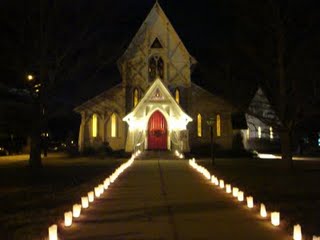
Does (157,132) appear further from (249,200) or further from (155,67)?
(249,200)

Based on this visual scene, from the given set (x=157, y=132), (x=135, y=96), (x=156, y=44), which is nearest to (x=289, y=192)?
(x=157, y=132)

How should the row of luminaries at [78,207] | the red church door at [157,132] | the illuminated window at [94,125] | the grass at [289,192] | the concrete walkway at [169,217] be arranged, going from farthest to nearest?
the illuminated window at [94,125]
the red church door at [157,132]
the grass at [289,192]
the concrete walkway at [169,217]
the row of luminaries at [78,207]

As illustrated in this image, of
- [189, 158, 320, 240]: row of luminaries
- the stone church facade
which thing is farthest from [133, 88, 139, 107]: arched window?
[189, 158, 320, 240]: row of luminaries

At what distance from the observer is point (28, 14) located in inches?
1096

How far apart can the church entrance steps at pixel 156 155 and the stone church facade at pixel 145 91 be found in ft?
5.44

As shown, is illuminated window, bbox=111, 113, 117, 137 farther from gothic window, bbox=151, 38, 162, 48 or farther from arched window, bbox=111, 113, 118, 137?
gothic window, bbox=151, 38, 162, 48

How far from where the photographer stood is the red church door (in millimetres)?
42031

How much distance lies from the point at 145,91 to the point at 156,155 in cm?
595

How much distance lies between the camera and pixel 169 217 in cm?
1221

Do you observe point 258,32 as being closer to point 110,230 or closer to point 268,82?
point 268,82

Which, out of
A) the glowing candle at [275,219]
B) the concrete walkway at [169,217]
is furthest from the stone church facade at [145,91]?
the glowing candle at [275,219]

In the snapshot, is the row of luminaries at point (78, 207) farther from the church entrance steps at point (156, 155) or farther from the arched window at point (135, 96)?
the arched window at point (135, 96)

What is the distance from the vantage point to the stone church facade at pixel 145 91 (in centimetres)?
4325

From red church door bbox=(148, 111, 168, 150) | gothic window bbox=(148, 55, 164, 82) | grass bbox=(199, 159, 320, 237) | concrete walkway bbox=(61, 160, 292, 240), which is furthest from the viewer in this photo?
gothic window bbox=(148, 55, 164, 82)
